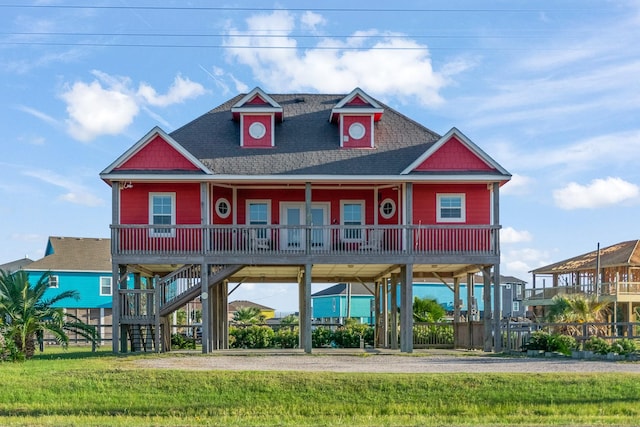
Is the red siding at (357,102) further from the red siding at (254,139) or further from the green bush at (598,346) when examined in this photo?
the green bush at (598,346)

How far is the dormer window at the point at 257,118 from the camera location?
103 ft

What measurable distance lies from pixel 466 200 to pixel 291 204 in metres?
6.03

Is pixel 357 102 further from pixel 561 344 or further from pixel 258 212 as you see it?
pixel 561 344

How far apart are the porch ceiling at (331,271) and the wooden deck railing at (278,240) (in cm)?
94

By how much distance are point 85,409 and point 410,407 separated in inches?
268

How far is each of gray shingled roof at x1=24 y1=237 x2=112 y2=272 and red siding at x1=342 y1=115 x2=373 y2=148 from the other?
3072cm

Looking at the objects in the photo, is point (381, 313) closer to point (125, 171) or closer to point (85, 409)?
point (125, 171)

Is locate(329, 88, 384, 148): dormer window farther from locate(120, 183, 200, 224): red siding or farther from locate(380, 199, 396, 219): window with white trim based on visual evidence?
locate(120, 183, 200, 224): red siding

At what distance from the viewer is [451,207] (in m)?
31.4

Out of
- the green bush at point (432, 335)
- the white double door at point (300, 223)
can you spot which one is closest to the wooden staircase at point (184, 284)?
the white double door at point (300, 223)

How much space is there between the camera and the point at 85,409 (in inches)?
765

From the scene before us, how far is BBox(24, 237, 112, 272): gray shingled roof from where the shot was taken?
2261 inches

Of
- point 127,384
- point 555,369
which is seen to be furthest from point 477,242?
point 127,384

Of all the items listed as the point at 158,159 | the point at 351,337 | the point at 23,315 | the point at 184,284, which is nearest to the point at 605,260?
the point at 351,337
